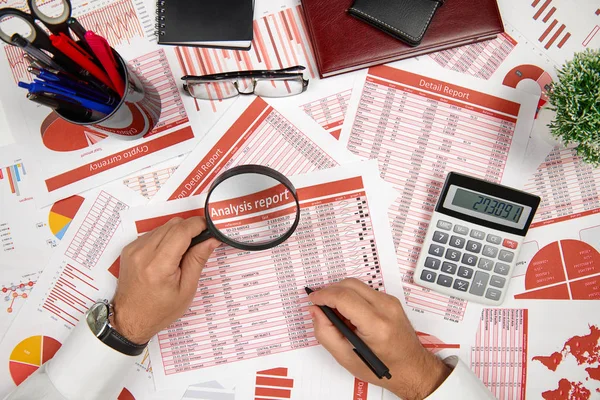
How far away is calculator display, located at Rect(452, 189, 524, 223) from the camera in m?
1.10

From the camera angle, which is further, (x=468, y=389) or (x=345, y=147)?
(x=345, y=147)

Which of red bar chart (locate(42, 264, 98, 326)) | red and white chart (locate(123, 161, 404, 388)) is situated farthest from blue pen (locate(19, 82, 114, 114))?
red bar chart (locate(42, 264, 98, 326))

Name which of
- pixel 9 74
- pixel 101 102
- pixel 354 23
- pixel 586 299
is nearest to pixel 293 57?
pixel 354 23

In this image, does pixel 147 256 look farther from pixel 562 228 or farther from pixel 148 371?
pixel 562 228

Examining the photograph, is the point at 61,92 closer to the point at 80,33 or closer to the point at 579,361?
the point at 80,33

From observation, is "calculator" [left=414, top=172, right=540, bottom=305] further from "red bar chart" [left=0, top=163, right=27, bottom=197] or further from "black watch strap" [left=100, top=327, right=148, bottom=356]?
"red bar chart" [left=0, top=163, right=27, bottom=197]

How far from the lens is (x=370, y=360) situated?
101 centimetres

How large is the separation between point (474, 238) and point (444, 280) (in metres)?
0.13

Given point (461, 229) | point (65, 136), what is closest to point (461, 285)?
point (461, 229)

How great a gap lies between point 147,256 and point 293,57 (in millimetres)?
648

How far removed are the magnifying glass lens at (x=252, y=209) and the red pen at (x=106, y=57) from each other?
31cm

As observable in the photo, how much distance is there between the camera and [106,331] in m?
1.07

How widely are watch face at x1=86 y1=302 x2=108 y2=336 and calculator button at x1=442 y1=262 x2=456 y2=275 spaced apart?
87 cm

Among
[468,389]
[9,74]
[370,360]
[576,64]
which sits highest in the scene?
[9,74]
